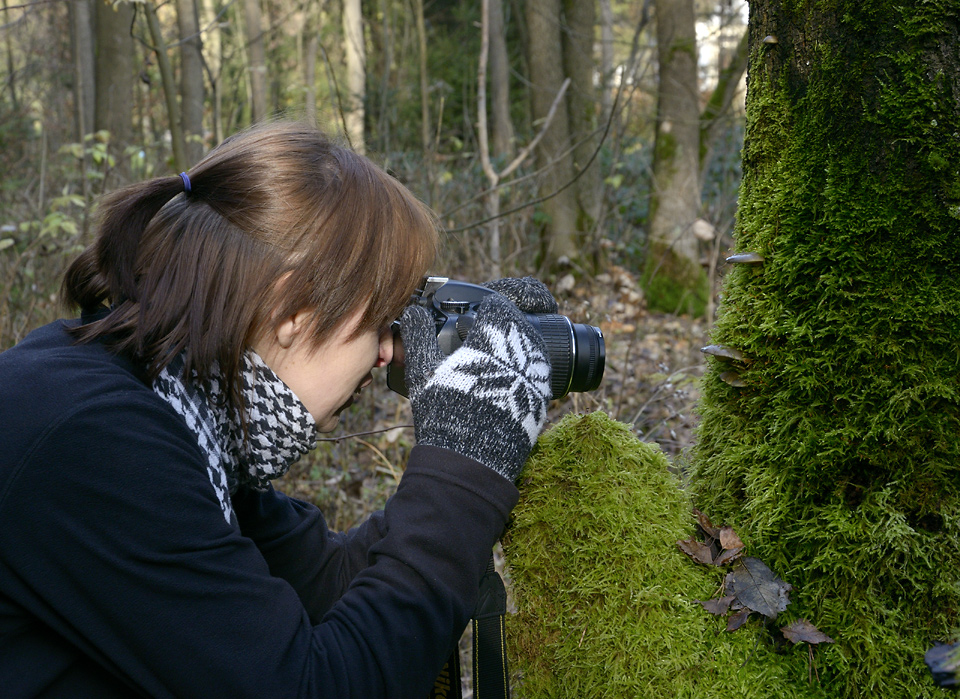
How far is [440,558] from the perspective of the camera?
51.6 inches

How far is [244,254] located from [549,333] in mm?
631

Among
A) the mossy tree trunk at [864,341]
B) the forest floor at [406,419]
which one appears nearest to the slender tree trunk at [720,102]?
the forest floor at [406,419]

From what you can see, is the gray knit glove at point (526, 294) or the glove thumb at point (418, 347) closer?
the glove thumb at point (418, 347)

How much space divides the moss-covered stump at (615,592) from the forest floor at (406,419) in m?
1.44

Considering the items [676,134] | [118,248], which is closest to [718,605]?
[118,248]

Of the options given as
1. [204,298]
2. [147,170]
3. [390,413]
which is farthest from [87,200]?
[204,298]

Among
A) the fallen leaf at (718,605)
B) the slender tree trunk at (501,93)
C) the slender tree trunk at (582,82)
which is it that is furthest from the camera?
the slender tree trunk at (582,82)

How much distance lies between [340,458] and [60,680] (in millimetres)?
3091

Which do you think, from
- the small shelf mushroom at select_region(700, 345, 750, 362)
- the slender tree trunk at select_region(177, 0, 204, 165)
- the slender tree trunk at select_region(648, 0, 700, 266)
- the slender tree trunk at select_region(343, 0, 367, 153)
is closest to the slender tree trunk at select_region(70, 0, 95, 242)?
the slender tree trunk at select_region(177, 0, 204, 165)

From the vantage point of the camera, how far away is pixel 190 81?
734 cm

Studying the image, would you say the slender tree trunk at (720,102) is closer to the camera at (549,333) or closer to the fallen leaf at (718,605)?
the camera at (549,333)

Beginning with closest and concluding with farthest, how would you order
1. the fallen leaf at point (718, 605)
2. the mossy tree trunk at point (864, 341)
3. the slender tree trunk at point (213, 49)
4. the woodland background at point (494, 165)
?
the mossy tree trunk at point (864, 341) → the fallen leaf at point (718, 605) → the woodland background at point (494, 165) → the slender tree trunk at point (213, 49)

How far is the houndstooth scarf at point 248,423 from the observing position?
4.36 ft

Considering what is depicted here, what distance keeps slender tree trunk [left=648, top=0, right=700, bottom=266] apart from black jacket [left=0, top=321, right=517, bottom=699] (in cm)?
683
